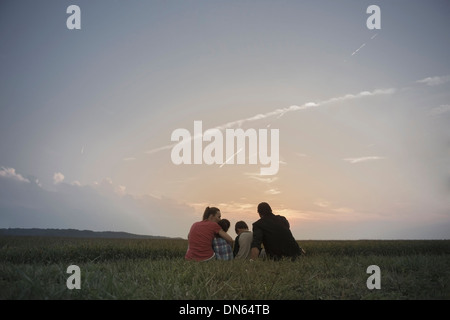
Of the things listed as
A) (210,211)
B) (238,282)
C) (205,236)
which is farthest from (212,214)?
(238,282)

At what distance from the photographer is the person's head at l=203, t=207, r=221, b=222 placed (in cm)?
1057

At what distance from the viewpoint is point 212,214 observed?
10586mm

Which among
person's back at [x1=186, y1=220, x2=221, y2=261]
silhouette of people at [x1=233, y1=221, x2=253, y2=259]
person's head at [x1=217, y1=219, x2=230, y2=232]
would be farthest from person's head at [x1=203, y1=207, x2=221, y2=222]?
silhouette of people at [x1=233, y1=221, x2=253, y2=259]

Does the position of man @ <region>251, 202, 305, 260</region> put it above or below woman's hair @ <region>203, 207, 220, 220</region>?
below

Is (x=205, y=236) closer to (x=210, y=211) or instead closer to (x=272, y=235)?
(x=210, y=211)

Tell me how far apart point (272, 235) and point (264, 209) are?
73 centimetres

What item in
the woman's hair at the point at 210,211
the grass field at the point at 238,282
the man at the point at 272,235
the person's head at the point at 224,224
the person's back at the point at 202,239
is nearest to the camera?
the grass field at the point at 238,282

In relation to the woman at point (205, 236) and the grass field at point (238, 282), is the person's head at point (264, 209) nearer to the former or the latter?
the woman at point (205, 236)

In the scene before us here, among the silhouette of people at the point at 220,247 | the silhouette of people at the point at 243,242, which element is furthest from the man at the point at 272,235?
the silhouette of people at the point at 220,247

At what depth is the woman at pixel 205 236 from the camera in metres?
10.4

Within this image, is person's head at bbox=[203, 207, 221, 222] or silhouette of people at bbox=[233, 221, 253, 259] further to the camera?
silhouette of people at bbox=[233, 221, 253, 259]

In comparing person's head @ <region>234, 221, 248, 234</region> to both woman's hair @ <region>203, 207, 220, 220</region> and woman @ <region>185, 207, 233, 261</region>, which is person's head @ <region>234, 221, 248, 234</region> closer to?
woman @ <region>185, 207, 233, 261</region>
